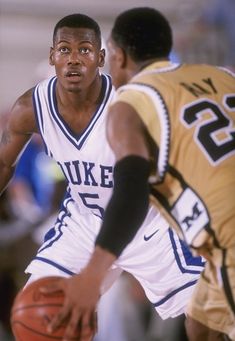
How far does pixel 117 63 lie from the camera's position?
4590 millimetres

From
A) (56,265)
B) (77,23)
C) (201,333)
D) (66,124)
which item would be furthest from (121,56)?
(56,265)

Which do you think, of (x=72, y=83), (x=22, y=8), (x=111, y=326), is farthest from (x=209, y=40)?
(x=72, y=83)

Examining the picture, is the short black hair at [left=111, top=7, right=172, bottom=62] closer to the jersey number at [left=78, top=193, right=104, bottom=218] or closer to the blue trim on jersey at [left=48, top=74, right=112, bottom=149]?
the blue trim on jersey at [left=48, top=74, right=112, bottom=149]

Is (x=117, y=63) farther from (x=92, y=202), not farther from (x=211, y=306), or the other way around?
(x=92, y=202)

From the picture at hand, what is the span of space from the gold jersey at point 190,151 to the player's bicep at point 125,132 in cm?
4

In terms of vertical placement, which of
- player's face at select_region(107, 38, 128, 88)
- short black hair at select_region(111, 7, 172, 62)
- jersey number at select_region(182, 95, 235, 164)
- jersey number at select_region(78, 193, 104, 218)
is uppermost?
short black hair at select_region(111, 7, 172, 62)

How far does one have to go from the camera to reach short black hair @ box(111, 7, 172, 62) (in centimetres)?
454

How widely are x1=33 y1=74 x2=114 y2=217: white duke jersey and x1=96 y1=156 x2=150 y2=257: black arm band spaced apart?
1.43 metres

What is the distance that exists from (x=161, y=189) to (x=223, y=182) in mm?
275

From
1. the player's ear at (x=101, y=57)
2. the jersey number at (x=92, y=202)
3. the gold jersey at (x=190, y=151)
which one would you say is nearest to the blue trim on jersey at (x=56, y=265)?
the jersey number at (x=92, y=202)

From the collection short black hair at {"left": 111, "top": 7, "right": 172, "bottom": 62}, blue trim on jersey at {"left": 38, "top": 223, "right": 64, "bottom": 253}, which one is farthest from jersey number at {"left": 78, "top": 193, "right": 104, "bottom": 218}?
short black hair at {"left": 111, "top": 7, "right": 172, "bottom": 62}

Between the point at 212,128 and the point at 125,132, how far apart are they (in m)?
0.43

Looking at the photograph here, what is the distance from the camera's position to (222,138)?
4.47m

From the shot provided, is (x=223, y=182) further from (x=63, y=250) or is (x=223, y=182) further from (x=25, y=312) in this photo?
(x=63, y=250)
